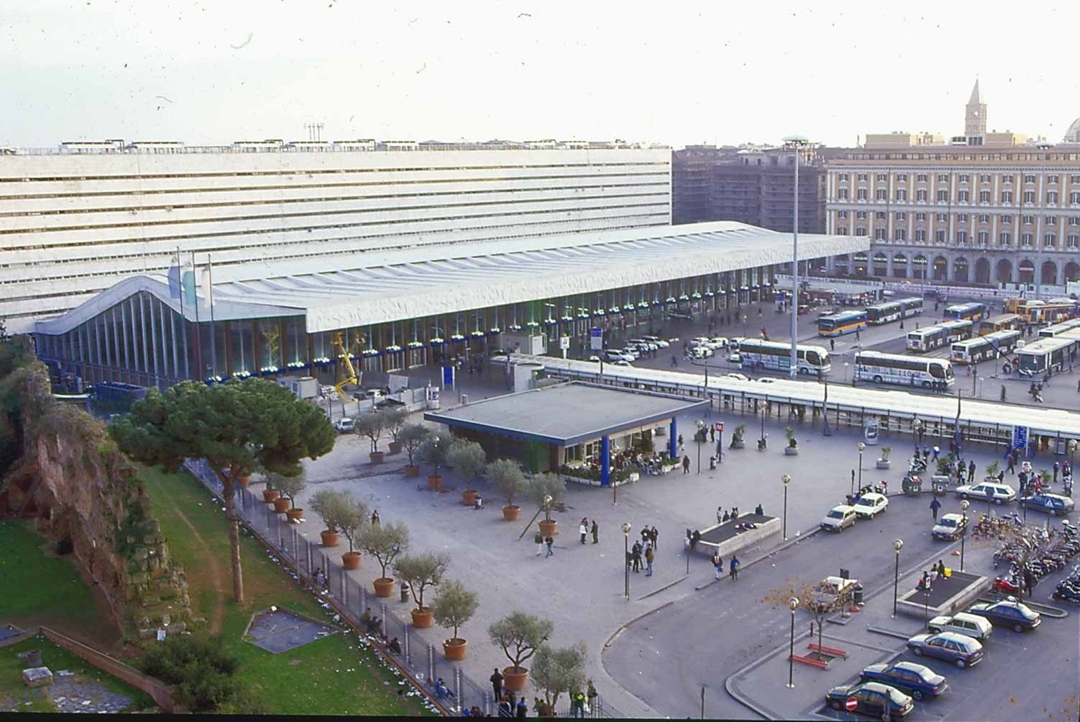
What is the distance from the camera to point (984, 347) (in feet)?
150

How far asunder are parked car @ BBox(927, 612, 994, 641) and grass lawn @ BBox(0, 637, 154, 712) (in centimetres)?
1173

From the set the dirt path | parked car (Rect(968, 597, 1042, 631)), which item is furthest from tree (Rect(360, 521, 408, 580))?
parked car (Rect(968, 597, 1042, 631))

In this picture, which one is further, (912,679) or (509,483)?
(509,483)

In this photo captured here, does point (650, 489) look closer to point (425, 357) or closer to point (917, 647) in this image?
point (917, 647)

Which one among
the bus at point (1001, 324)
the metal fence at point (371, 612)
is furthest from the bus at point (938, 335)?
the metal fence at point (371, 612)

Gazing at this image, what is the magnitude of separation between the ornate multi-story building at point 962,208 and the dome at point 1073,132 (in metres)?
15.2

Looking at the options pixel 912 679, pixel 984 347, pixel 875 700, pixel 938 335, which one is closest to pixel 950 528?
pixel 912 679

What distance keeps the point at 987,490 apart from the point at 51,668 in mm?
19114

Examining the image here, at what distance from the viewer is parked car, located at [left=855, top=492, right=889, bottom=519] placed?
25219 millimetres

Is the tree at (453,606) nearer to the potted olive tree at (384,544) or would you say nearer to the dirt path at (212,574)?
the potted olive tree at (384,544)

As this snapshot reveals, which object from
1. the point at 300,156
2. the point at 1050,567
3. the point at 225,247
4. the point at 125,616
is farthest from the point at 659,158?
the point at 125,616

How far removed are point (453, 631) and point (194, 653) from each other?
16.1 ft

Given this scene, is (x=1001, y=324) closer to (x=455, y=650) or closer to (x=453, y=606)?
(x=455, y=650)

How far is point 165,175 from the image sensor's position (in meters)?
51.6
